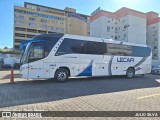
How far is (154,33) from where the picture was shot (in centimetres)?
7619

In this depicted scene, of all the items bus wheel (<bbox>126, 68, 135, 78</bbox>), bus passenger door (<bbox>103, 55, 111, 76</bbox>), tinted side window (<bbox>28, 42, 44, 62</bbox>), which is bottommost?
bus wheel (<bbox>126, 68, 135, 78</bbox>)

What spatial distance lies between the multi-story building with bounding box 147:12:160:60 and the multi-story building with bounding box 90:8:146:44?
8.24 metres

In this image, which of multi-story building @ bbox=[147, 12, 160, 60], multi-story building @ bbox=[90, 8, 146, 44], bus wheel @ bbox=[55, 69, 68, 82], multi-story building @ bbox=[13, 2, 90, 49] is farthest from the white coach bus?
multi-story building @ bbox=[13, 2, 90, 49]

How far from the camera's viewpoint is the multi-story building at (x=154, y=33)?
73681 mm

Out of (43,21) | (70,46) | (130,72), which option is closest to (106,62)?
(130,72)

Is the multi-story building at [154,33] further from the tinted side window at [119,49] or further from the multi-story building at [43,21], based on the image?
the tinted side window at [119,49]

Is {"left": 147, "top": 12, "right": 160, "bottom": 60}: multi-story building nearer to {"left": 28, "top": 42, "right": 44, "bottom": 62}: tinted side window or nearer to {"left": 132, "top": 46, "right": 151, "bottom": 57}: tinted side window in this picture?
{"left": 132, "top": 46, "right": 151, "bottom": 57}: tinted side window

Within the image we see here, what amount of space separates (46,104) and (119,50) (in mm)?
10684

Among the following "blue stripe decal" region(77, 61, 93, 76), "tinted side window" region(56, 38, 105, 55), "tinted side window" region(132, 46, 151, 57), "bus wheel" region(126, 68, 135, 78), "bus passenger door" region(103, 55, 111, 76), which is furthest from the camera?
"tinted side window" region(132, 46, 151, 57)

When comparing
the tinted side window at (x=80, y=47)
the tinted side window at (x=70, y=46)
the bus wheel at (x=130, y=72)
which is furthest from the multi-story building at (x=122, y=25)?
the tinted side window at (x=70, y=46)

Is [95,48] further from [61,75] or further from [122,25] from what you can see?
[122,25]

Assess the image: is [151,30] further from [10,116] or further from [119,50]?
[10,116]

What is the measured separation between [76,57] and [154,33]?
71.9 m

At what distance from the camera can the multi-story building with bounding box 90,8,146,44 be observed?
219ft
